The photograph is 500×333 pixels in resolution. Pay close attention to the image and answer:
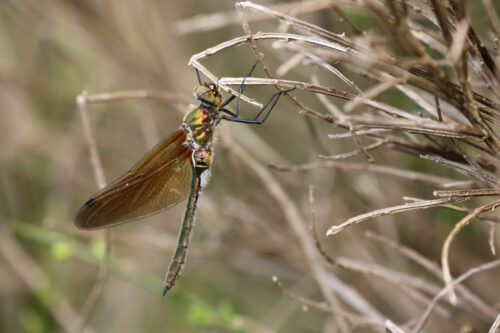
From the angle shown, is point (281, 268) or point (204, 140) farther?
point (281, 268)

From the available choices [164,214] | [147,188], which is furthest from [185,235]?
[164,214]

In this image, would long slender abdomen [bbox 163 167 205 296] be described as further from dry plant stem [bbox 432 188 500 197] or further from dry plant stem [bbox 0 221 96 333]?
dry plant stem [bbox 432 188 500 197]

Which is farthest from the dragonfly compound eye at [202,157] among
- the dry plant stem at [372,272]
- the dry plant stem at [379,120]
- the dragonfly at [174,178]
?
the dry plant stem at [379,120]

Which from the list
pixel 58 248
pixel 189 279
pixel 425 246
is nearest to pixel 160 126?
pixel 58 248

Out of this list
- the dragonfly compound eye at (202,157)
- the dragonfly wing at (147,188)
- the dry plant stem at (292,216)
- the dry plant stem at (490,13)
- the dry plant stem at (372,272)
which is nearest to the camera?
the dry plant stem at (490,13)

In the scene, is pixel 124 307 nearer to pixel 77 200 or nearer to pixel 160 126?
pixel 77 200

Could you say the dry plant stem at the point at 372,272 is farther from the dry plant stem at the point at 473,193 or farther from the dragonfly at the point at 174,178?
the dragonfly at the point at 174,178
